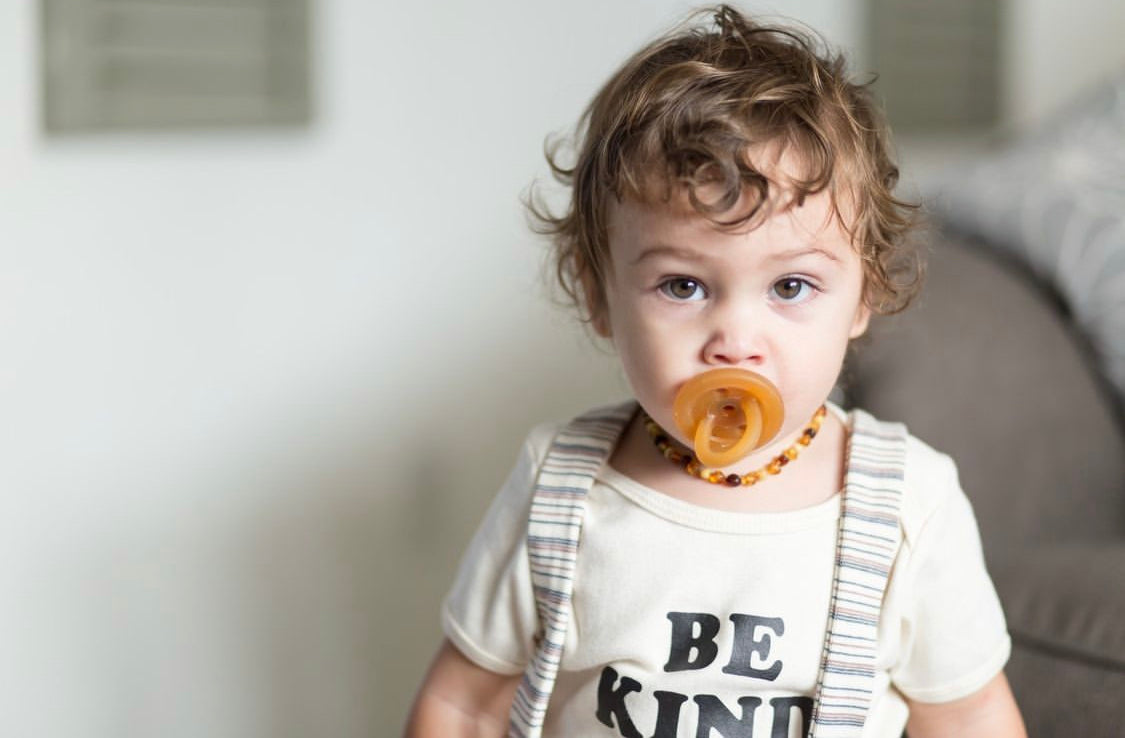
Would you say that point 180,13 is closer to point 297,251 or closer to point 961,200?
point 297,251

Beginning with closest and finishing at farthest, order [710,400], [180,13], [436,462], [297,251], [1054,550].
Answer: [710,400], [1054,550], [180,13], [297,251], [436,462]

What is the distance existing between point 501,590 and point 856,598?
10.2 inches

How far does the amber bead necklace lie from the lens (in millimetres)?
996

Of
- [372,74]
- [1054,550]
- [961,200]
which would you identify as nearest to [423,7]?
[372,74]

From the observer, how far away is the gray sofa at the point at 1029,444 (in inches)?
45.0

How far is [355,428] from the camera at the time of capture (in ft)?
5.21

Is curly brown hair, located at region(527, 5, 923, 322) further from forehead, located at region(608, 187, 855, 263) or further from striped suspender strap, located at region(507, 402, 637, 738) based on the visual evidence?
striped suspender strap, located at region(507, 402, 637, 738)

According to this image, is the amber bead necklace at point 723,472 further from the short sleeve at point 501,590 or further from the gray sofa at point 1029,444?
the gray sofa at point 1029,444


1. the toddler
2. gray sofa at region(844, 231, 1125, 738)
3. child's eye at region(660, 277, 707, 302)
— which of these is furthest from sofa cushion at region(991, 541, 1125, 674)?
child's eye at region(660, 277, 707, 302)

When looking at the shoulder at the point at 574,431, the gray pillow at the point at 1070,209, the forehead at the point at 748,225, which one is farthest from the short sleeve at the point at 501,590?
the gray pillow at the point at 1070,209

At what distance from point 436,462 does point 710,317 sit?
31.8 inches

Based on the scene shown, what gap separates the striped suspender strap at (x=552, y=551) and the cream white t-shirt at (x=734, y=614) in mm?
12

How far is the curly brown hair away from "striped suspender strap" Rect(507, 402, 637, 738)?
113mm

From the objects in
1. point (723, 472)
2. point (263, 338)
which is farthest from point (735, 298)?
point (263, 338)
